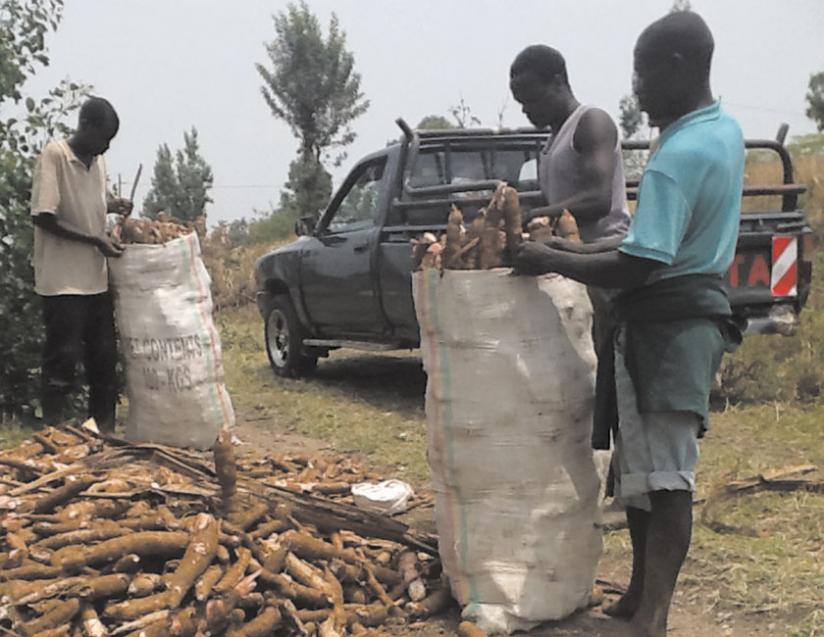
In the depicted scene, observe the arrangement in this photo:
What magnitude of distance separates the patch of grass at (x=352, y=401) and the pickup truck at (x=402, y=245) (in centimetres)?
41

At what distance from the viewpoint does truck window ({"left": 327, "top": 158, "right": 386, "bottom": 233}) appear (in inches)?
291

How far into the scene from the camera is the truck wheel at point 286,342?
28.1ft

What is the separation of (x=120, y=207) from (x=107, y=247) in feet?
1.63

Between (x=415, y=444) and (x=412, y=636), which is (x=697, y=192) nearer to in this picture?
(x=412, y=636)

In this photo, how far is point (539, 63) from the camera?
366cm

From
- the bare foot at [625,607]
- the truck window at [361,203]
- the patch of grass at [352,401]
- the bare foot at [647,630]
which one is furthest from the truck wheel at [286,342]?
the bare foot at [647,630]

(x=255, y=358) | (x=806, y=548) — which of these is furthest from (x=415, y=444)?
(x=255, y=358)

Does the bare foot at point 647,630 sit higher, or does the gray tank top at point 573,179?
the gray tank top at point 573,179

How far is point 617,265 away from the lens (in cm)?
269

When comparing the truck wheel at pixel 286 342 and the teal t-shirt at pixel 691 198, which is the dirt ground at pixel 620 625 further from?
the truck wheel at pixel 286 342

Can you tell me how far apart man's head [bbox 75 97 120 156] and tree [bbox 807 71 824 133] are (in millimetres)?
24277

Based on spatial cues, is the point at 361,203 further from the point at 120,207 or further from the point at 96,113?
the point at 96,113

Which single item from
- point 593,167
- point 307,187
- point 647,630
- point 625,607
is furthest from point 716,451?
point 307,187

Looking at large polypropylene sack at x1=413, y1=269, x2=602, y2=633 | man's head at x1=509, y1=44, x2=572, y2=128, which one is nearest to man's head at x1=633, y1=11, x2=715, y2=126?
large polypropylene sack at x1=413, y1=269, x2=602, y2=633
